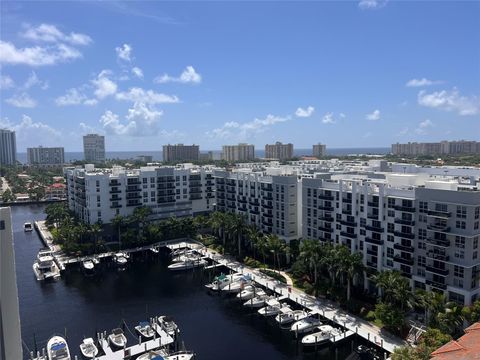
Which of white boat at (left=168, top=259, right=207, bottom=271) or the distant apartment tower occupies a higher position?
the distant apartment tower

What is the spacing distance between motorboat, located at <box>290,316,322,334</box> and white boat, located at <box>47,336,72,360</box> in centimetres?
3246

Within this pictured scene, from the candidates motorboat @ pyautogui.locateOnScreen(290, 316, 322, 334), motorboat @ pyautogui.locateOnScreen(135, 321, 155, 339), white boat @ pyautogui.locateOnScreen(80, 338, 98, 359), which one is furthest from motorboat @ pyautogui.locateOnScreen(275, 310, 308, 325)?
white boat @ pyautogui.locateOnScreen(80, 338, 98, 359)

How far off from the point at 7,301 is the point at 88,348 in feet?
140

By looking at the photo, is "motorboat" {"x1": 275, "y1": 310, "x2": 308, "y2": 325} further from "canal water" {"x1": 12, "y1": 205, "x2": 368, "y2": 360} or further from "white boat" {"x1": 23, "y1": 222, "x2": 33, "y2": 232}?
"white boat" {"x1": 23, "y1": 222, "x2": 33, "y2": 232}

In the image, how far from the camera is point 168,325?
6291 centimetres

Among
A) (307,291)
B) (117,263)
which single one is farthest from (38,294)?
(307,291)

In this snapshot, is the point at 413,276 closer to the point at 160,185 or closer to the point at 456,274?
the point at 456,274

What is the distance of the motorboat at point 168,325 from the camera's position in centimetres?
6175

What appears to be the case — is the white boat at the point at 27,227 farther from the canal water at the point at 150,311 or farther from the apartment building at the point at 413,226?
the apartment building at the point at 413,226

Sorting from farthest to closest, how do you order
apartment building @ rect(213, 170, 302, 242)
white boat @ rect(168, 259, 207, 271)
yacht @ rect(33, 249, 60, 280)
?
apartment building @ rect(213, 170, 302, 242), white boat @ rect(168, 259, 207, 271), yacht @ rect(33, 249, 60, 280)

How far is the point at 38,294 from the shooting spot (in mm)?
79062

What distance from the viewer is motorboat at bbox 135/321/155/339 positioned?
2392 inches

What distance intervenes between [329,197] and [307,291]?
1968cm

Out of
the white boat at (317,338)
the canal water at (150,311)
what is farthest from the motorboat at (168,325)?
the white boat at (317,338)
